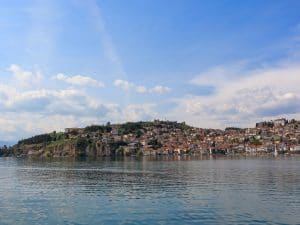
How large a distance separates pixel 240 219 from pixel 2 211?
24294 mm

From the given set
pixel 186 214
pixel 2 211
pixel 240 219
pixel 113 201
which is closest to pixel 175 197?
pixel 113 201

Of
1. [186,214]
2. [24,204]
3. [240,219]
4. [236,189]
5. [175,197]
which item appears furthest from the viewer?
[236,189]

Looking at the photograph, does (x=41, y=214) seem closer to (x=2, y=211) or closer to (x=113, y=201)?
(x=2, y=211)

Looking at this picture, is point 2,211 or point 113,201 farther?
point 113,201

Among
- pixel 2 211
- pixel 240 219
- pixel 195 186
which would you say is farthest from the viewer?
pixel 195 186

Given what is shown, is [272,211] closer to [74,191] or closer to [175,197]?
[175,197]

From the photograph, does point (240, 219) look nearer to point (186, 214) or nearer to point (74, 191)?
point (186, 214)

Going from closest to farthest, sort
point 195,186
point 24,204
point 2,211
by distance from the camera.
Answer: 1. point 2,211
2. point 24,204
3. point 195,186

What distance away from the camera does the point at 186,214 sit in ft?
145

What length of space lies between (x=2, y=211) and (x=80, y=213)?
28.0ft

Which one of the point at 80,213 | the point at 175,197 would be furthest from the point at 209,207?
the point at 80,213

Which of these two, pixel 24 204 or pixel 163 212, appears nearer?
pixel 163 212

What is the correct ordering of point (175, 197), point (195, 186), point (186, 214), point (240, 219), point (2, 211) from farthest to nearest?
point (195, 186), point (175, 197), point (2, 211), point (186, 214), point (240, 219)

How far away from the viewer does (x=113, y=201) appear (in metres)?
→ 53.8
